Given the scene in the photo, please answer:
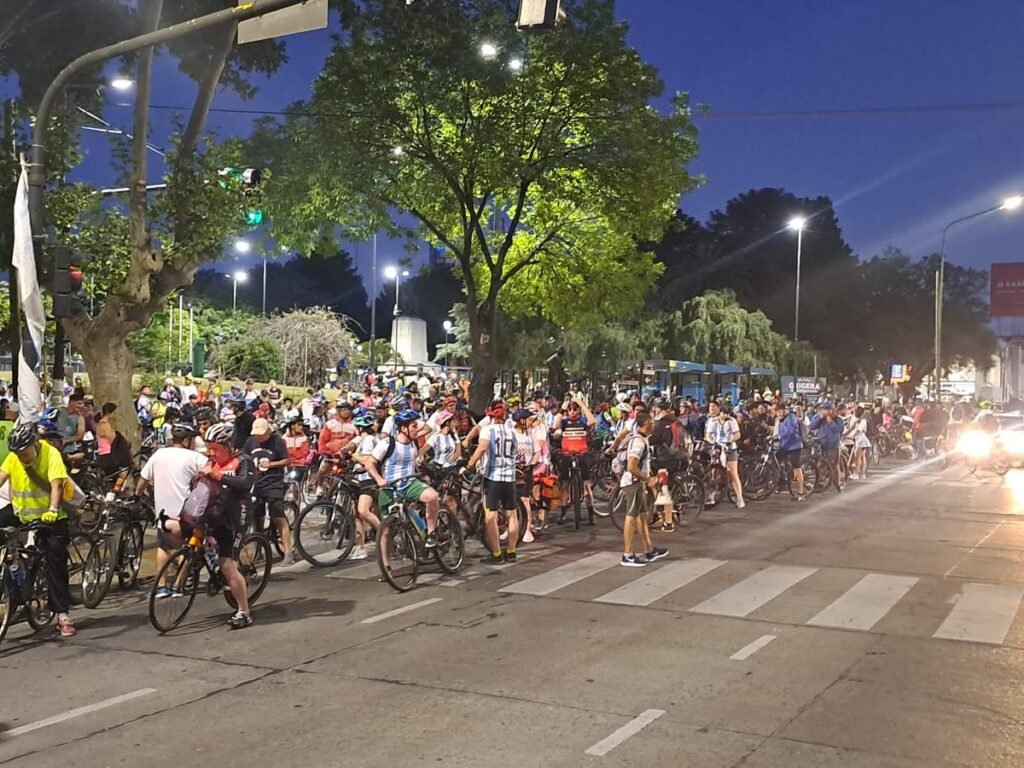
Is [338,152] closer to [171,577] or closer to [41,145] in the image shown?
[41,145]

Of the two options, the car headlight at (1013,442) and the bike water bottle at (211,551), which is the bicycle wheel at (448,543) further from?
the car headlight at (1013,442)

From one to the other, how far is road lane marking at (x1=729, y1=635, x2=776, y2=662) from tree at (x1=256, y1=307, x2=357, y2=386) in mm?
44571

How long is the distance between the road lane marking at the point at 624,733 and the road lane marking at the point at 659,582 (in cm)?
A: 349

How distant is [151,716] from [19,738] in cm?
72

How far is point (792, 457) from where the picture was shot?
19.6 m

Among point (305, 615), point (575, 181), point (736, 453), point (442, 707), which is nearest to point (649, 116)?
point (575, 181)

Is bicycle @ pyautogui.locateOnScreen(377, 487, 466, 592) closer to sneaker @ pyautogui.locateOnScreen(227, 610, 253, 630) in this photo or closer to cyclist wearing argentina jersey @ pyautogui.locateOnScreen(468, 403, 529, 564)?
cyclist wearing argentina jersey @ pyautogui.locateOnScreen(468, 403, 529, 564)


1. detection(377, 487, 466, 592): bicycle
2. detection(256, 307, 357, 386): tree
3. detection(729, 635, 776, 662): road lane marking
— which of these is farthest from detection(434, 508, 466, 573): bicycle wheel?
detection(256, 307, 357, 386): tree

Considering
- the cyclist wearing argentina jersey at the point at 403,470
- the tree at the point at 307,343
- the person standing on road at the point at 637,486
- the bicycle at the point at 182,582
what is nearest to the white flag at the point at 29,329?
the bicycle at the point at 182,582

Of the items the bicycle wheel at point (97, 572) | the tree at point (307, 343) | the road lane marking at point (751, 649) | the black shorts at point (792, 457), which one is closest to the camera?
the road lane marking at point (751, 649)

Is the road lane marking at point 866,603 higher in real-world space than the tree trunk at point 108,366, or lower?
lower

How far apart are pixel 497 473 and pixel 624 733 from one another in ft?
19.8

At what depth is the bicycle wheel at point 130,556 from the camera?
10.2m

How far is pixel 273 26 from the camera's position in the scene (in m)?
10.1
